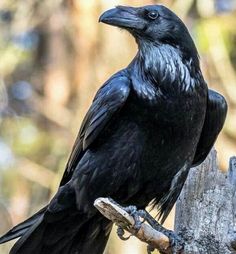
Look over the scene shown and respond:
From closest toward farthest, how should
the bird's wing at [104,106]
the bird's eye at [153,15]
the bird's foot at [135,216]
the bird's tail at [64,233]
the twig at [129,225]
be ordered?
the twig at [129,225], the bird's foot at [135,216], the bird's wing at [104,106], the bird's eye at [153,15], the bird's tail at [64,233]

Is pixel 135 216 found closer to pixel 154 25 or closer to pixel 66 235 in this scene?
pixel 66 235

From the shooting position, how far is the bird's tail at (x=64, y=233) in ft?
19.6

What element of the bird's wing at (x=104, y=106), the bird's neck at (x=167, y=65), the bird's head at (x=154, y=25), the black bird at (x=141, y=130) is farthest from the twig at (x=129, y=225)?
the bird's head at (x=154, y=25)

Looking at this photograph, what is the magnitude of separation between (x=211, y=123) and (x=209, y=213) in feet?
3.52

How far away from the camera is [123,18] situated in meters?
5.81

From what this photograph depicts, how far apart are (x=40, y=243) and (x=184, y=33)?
1572 mm

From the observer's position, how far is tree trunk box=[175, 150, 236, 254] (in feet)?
16.8

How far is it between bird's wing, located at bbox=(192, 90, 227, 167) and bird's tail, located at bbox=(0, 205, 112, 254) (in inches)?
29.1

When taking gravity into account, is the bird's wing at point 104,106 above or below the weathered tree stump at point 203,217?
above

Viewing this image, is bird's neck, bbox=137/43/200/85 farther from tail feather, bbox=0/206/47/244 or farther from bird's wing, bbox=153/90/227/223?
tail feather, bbox=0/206/47/244

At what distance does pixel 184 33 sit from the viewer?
581 centimetres

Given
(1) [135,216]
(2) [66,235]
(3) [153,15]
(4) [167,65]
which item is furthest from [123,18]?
(2) [66,235]

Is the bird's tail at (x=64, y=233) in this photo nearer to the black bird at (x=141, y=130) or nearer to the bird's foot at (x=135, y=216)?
the black bird at (x=141, y=130)

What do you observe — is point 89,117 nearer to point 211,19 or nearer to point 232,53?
point 211,19
